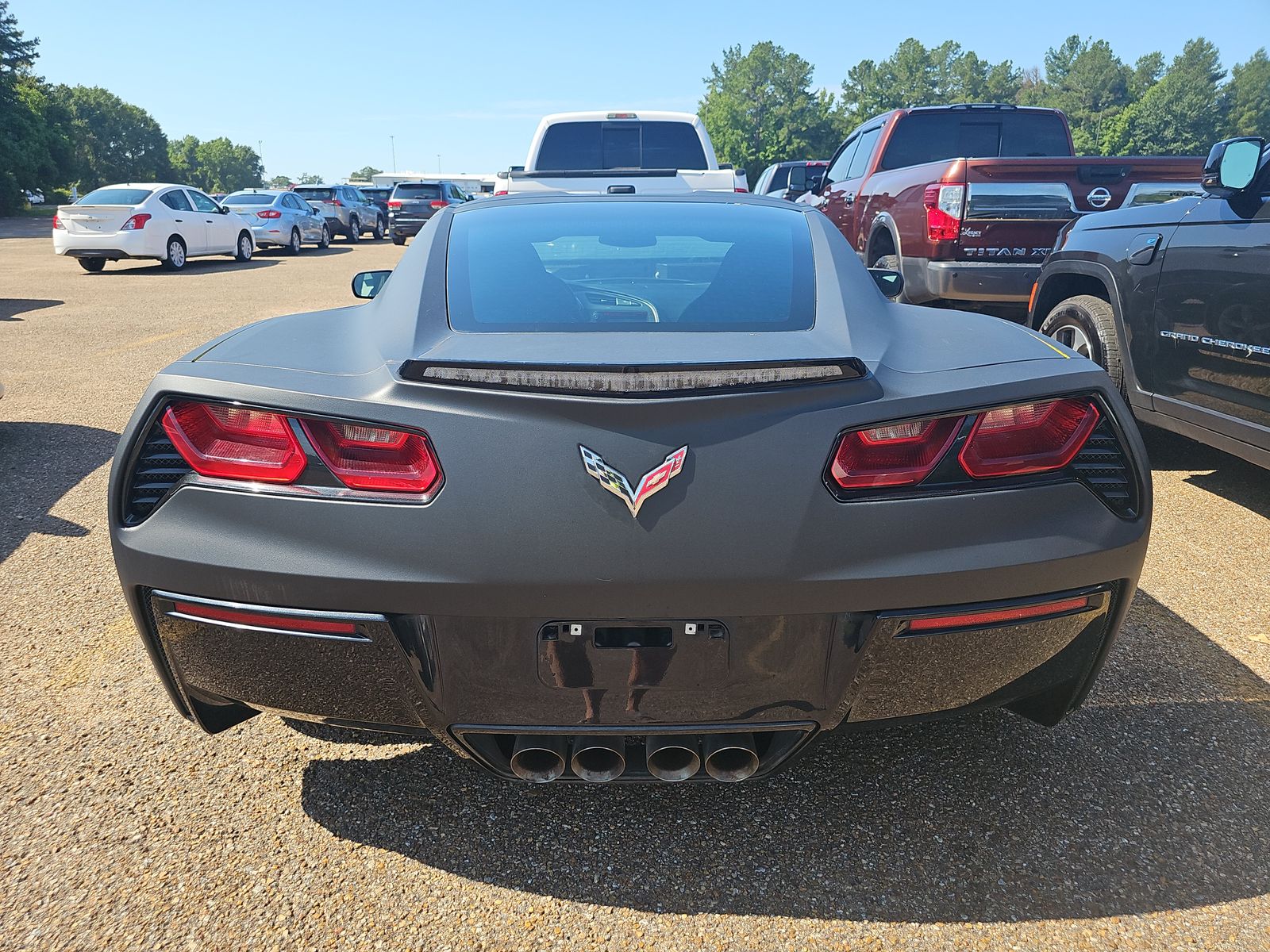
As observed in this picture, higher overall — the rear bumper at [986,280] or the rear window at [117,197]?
the rear bumper at [986,280]

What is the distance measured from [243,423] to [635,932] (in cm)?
130

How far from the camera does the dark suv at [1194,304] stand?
3.82 meters

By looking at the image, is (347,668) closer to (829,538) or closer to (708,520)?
(708,520)

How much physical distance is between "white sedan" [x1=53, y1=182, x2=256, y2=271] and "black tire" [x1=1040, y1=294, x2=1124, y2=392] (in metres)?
16.8

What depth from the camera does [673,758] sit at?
204cm

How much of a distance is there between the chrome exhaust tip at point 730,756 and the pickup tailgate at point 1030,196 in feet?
19.3

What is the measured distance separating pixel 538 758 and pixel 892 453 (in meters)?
0.96

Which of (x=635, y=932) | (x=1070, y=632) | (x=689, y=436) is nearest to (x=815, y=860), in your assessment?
(x=635, y=932)

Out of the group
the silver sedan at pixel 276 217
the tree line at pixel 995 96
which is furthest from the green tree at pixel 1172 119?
the silver sedan at pixel 276 217

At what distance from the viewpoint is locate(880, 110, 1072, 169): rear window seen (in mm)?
9102

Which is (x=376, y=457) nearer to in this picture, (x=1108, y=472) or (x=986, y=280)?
(x=1108, y=472)

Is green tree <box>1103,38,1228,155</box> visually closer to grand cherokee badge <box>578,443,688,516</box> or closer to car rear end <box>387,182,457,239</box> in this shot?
car rear end <box>387,182,457,239</box>

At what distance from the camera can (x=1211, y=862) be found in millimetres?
2145

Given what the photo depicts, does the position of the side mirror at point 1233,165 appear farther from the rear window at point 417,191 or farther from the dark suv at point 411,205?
the rear window at point 417,191
